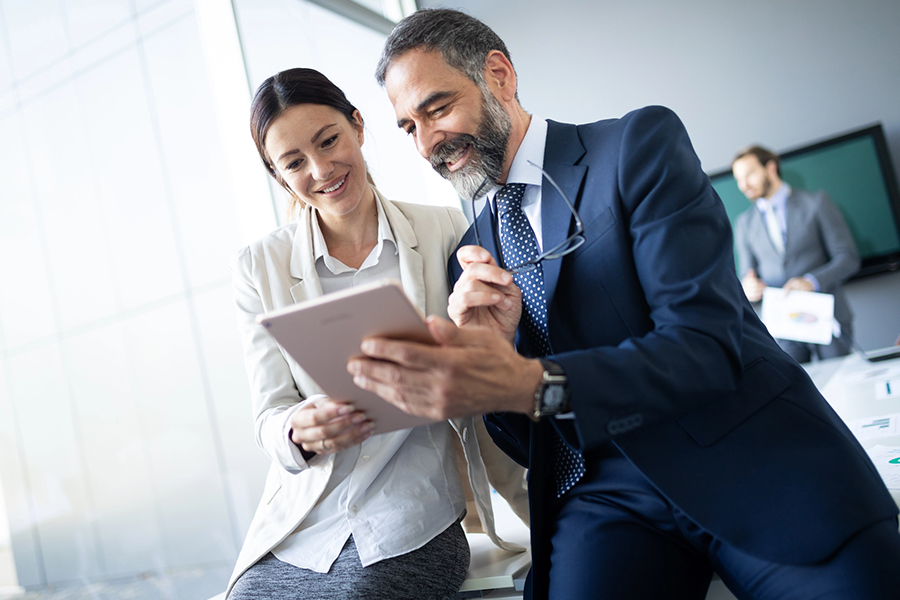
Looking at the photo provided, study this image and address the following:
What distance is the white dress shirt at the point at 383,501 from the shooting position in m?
1.47

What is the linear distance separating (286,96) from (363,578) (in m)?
1.18

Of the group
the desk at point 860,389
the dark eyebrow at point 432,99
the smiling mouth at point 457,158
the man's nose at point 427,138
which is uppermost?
the dark eyebrow at point 432,99

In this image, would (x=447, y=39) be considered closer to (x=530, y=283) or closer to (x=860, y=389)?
(x=530, y=283)

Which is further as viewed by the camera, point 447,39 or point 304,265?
point 304,265

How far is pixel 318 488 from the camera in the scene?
5.04 feet

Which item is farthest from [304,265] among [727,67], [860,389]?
[727,67]

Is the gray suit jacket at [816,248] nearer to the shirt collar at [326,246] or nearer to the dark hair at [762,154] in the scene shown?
the dark hair at [762,154]

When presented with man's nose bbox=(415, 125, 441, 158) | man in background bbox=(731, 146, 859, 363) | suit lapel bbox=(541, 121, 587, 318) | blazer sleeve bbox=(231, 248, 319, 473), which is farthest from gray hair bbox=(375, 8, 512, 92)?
man in background bbox=(731, 146, 859, 363)

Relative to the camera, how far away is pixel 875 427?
78.4 inches

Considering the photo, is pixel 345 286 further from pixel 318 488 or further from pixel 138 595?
pixel 138 595

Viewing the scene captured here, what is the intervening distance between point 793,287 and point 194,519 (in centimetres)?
389

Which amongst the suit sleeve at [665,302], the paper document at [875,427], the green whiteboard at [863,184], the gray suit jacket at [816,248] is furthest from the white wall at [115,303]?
the green whiteboard at [863,184]

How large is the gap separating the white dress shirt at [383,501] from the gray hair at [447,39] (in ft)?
2.82

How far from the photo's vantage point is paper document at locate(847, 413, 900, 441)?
1897 mm
